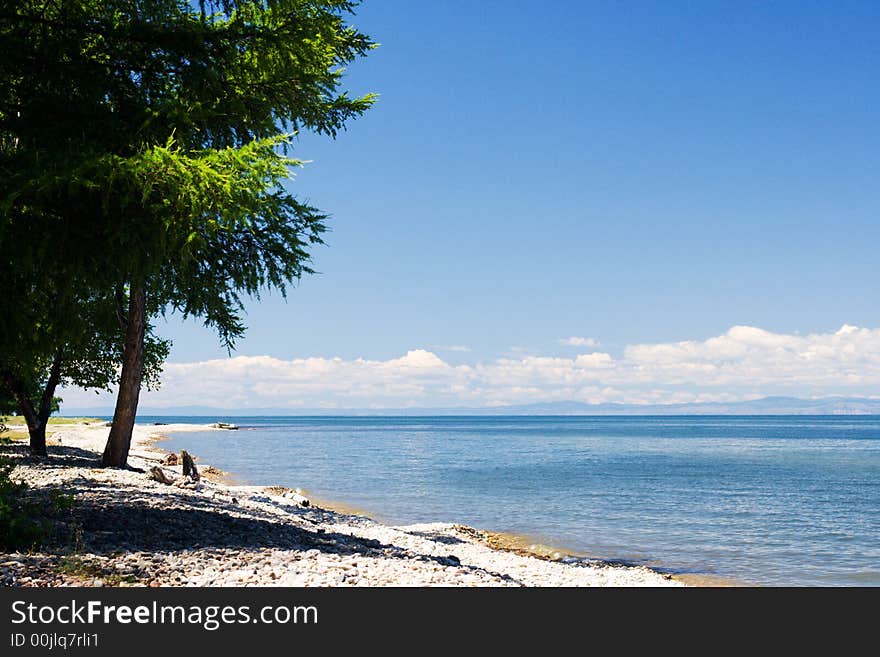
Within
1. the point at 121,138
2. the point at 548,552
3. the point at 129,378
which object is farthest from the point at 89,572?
the point at 548,552

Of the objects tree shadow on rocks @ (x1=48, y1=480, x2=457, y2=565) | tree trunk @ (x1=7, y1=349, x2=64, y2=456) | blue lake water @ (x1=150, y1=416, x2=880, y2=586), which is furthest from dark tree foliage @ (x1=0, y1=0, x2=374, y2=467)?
blue lake water @ (x1=150, y1=416, x2=880, y2=586)

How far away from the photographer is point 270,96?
15922 millimetres

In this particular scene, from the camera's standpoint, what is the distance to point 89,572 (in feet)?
29.0

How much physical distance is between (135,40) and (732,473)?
5327 cm

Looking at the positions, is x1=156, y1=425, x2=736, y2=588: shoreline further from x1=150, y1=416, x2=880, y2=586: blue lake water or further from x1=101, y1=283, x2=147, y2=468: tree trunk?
x1=101, y1=283, x2=147, y2=468: tree trunk

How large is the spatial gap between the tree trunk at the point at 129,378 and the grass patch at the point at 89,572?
Result: 477 inches

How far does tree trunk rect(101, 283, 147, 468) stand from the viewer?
20656mm

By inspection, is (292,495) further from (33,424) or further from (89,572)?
(89,572)

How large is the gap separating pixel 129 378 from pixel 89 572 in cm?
1287

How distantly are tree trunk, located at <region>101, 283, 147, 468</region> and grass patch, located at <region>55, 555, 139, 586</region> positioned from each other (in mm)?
12120

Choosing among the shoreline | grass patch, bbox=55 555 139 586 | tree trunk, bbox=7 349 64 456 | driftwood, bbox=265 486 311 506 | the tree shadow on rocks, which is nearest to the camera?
grass patch, bbox=55 555 139 586
